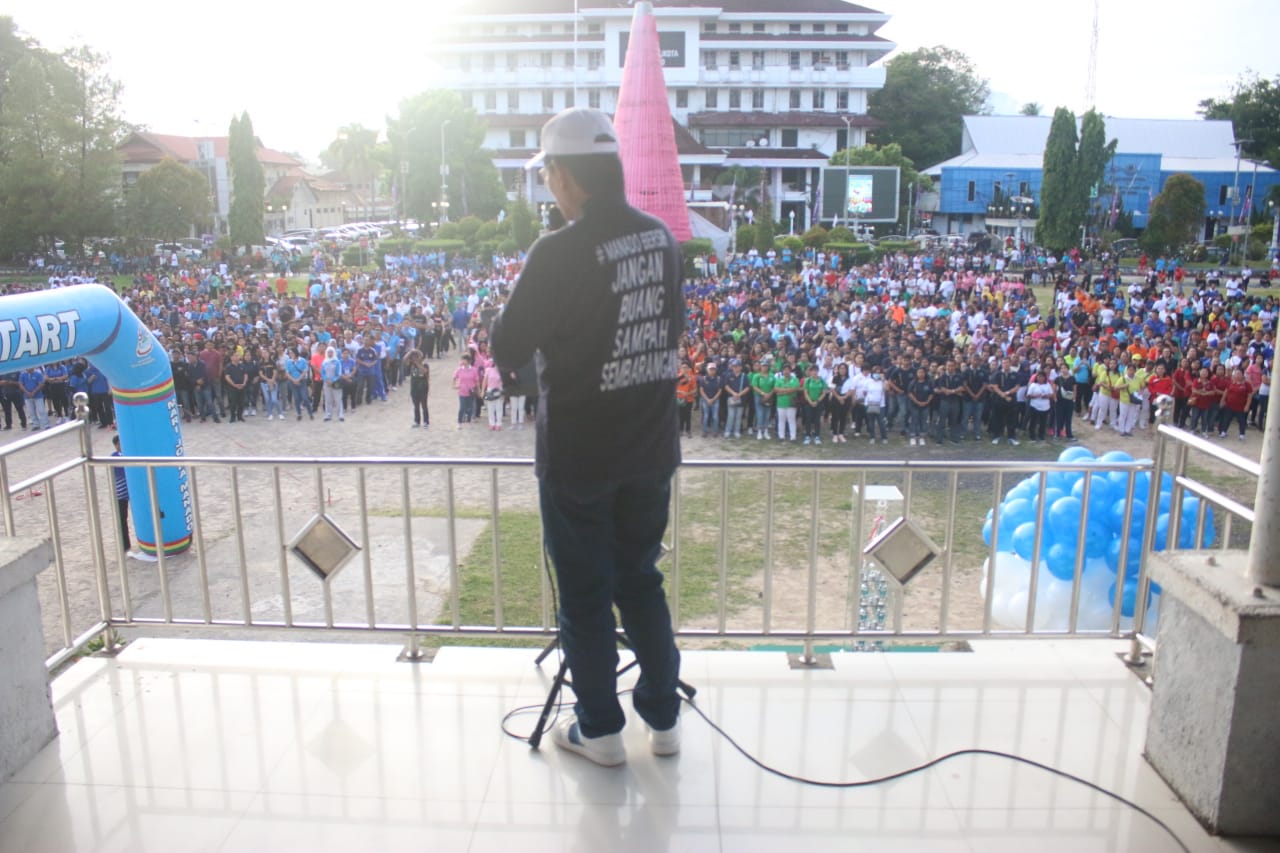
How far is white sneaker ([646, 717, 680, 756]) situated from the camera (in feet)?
9.82

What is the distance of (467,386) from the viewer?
15461mm

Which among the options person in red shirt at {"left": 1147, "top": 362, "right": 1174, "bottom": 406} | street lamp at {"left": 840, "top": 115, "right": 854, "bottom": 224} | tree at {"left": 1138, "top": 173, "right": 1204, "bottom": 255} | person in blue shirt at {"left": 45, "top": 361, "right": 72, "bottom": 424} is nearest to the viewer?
person in red shirt at {"left": 1147, "top": 362, "right": 1174, "bottom": 406}

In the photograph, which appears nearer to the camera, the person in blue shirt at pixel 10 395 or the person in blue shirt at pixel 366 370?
the person in blue shirt at pixel 10 395

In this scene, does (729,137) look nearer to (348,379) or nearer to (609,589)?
(348,379)

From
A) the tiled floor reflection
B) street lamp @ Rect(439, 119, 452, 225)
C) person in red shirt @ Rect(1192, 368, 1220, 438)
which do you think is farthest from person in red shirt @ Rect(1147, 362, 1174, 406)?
street lamp @ Rect(439, 119, 452, 225)

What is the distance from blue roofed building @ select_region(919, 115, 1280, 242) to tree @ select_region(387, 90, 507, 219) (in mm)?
27454

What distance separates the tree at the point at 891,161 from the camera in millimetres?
Result: 53406

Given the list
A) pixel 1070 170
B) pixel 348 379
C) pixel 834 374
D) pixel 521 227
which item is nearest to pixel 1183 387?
pixel 834 374

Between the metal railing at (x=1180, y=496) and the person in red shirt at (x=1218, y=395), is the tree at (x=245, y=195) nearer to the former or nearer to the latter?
the person in red shirt at (x=1218, y=395)

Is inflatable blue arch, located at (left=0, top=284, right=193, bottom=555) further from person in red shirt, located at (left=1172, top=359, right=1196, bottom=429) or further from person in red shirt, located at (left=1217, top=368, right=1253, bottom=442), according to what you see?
person in red shirt, located at (left=1217, top=368, right=1253, bottom=442)

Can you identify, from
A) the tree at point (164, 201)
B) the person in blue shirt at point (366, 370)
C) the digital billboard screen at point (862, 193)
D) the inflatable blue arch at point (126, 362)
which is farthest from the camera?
the digital billboard screen at point (862, 193)

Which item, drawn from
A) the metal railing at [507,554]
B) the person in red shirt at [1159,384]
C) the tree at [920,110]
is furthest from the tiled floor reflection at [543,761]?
the tree at [920,110]

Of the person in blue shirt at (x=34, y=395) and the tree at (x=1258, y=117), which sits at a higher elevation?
the tree at (x=1258, y=117)

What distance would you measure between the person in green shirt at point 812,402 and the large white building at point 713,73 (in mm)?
46276
